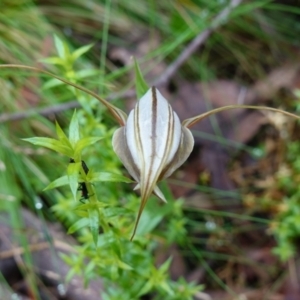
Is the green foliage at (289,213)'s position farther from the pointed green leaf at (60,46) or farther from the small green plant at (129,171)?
the pointed green leaf at (60,46)

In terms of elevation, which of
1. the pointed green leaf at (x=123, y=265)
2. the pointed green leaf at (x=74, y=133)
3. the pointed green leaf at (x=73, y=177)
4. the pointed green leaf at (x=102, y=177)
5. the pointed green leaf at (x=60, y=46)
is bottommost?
the pointed green leaf at (x=73, y=177)

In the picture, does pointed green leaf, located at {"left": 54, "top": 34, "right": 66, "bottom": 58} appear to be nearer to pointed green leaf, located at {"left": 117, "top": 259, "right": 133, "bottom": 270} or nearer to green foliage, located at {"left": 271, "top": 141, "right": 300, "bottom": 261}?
pointed green leaf, located at {"left": 117, "top": 259, "right": 133, "bottom": 270}

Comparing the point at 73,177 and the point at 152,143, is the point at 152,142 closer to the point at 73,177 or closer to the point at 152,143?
the point at 152,143

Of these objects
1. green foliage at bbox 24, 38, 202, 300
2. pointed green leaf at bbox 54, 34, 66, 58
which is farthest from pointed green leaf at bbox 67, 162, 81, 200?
pointed green leaf at bbox 54, 34, 66, 58

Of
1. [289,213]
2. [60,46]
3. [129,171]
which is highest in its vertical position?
[289,213]

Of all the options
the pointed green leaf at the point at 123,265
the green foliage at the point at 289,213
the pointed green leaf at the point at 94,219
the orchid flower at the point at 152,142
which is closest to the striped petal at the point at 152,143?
the orchid flower at the point at 152,142

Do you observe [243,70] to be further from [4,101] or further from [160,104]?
[160,104]

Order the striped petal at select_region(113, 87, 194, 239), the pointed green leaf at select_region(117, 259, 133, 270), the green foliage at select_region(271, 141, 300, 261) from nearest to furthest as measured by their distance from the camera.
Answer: the striped petal at select_region(113, 87, 194, 239), the pointed green leaf at select_region(117, 259, 133, 270), the green foliage at select_region(271, 141, 300, 261)

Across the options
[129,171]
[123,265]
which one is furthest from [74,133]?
[123,265]
